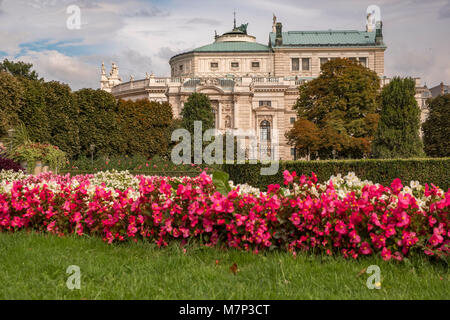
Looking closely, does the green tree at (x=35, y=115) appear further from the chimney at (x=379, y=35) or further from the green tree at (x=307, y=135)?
the chimney at (x=379, y=35)

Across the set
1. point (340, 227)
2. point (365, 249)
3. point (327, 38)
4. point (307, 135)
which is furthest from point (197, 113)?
point (327, 38)

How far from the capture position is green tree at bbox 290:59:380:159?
94.6 feet

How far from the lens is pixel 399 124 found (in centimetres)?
2050

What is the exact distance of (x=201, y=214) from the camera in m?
5.37

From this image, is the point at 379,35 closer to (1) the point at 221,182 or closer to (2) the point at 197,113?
(2) the point at 197,113

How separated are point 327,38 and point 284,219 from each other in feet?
213

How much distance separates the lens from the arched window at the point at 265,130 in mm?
56600

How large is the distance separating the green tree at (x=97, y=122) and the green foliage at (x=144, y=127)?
1433 mm

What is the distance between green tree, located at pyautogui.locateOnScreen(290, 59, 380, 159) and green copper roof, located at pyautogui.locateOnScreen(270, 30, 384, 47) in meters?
33.0
